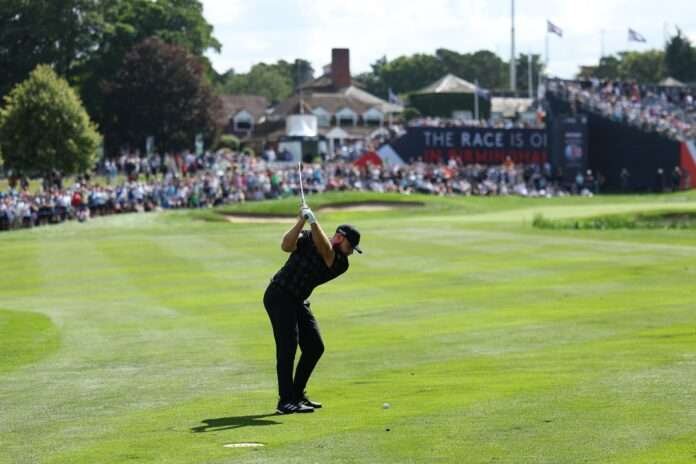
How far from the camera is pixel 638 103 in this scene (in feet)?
295

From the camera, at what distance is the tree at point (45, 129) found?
79.9 meters

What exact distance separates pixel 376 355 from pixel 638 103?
71.9 metres

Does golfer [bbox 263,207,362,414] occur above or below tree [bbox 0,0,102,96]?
below

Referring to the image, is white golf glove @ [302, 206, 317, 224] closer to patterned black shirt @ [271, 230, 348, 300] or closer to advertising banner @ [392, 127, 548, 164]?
patterned black shirt @ [271, 230, 348, 300]

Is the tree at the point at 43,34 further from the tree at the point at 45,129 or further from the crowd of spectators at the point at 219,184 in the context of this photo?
the tree at the point at 45,129

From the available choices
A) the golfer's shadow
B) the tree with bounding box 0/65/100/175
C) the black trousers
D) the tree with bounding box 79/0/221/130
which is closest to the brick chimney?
the tree with bounding box 79/0/221/130

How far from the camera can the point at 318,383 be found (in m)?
17.8

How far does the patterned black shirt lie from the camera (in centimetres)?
1500

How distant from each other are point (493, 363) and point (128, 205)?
164ft

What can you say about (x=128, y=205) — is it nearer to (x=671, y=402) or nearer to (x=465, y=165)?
(x=465, y=165)

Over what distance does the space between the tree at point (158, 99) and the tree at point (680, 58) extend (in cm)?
6989

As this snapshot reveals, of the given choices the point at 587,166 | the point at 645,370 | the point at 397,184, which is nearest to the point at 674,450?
the point at 645,370

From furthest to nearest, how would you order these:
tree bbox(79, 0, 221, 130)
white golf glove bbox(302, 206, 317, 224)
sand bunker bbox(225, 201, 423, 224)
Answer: tree bbox(79, 0, 221, 130), sand bunker bbox(225, 201, 423, 224), white golf glove bbox(302, 206, 317, 224)

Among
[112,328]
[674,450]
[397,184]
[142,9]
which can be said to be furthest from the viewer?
[142,9]
